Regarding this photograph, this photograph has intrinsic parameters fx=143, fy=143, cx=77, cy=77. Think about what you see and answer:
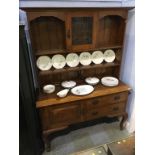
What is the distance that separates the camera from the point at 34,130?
1567mm

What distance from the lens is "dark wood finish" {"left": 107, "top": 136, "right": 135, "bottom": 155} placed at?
3.19 ft

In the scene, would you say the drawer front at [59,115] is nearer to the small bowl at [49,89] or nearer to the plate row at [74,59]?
the small bowl at [49,89]

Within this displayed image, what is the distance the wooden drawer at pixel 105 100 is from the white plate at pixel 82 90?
108 millimetres

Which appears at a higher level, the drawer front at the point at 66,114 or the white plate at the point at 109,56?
the white plate at the point at 109,56

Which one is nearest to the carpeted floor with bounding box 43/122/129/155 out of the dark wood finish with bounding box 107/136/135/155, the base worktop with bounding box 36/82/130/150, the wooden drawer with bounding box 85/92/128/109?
the base worktop with bounding box 36/82/130/150

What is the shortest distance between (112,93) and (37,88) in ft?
3.11

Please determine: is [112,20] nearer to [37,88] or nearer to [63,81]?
[63,81]

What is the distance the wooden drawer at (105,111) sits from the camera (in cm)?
176

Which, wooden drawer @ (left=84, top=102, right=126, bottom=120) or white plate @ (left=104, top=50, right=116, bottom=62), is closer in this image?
wooden drawer @ (left=84, top=102, right=126, bottom=120)

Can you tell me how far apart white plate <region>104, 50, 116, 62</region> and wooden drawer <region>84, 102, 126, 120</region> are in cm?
61

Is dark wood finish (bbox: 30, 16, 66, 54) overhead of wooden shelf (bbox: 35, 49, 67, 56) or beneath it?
overhead

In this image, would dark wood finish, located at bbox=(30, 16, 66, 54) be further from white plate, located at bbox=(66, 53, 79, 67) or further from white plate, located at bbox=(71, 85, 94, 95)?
white plate, located at bbox=(71, 85, 94, 95)

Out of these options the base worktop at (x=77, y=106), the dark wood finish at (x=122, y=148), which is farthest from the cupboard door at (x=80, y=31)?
the dark wood finish at (x=122, y=148)
